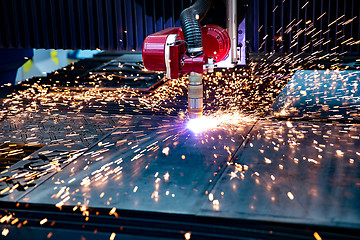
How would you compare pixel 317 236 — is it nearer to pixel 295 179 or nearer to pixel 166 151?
pixel 295 179

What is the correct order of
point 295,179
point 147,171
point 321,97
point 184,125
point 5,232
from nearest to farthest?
point 5,232 → point 295,179 → point 147,171 → point 184,125 → point 321,97

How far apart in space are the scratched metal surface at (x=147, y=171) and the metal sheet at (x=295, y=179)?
0.30ft

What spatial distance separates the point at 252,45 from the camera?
3.37 m

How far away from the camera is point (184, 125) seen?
2.37m

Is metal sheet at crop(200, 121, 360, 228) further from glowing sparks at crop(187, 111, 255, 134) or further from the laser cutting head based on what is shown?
the laser cutting head

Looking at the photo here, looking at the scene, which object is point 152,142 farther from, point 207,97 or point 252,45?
point 252,45

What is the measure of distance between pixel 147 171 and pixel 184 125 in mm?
697

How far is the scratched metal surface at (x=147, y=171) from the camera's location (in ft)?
4.83

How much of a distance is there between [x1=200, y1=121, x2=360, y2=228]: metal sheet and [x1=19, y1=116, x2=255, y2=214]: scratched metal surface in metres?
0.09

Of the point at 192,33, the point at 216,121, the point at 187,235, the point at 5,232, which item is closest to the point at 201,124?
the point at 216,121

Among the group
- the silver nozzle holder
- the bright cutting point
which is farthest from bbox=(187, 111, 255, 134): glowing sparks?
the silver nozzle holder

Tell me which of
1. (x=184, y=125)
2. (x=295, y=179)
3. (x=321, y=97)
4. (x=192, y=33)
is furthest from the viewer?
(x=321, y=97)

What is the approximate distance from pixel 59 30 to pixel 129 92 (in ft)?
3.44

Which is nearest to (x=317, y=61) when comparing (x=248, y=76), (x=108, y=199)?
(x=248, y=76)
